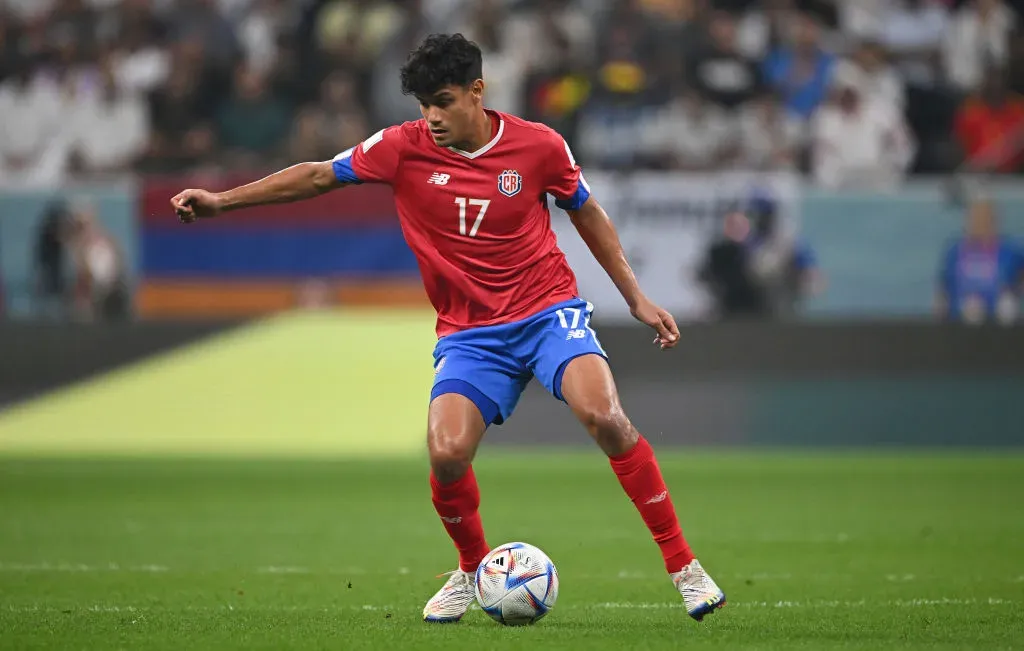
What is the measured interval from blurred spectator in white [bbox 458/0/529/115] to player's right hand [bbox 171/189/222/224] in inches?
448

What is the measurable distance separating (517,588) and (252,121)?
1301cm

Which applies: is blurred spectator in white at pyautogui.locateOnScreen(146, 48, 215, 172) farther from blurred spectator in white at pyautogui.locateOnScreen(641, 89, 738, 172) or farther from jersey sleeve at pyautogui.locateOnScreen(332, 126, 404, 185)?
jersey sleeve at pyautogui.locateOnScreen(332, 126, 404, 185)

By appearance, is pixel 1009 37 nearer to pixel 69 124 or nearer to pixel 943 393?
pixel 943 393

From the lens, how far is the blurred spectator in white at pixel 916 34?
1884cm

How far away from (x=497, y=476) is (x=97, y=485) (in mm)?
3469

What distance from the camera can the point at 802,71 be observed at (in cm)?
1798

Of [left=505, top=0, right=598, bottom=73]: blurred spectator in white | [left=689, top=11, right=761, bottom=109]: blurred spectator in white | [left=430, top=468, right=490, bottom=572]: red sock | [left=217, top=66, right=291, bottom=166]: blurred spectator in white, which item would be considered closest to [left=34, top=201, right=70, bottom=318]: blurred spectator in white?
[left=217, top=66, right=291, bottom=166]: blurred spectator in white

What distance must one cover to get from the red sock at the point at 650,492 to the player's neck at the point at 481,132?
1.43 metres

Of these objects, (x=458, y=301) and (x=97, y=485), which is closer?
(x=458, y=301)

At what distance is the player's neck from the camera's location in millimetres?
6441

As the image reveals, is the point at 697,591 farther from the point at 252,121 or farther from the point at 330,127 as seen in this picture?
the point at 252,121

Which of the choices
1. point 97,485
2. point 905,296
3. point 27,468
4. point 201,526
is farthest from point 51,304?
point 905,296

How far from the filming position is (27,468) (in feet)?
46.5

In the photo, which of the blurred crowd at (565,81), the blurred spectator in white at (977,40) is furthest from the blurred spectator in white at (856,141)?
the blurred spectator in white at (977,40)
